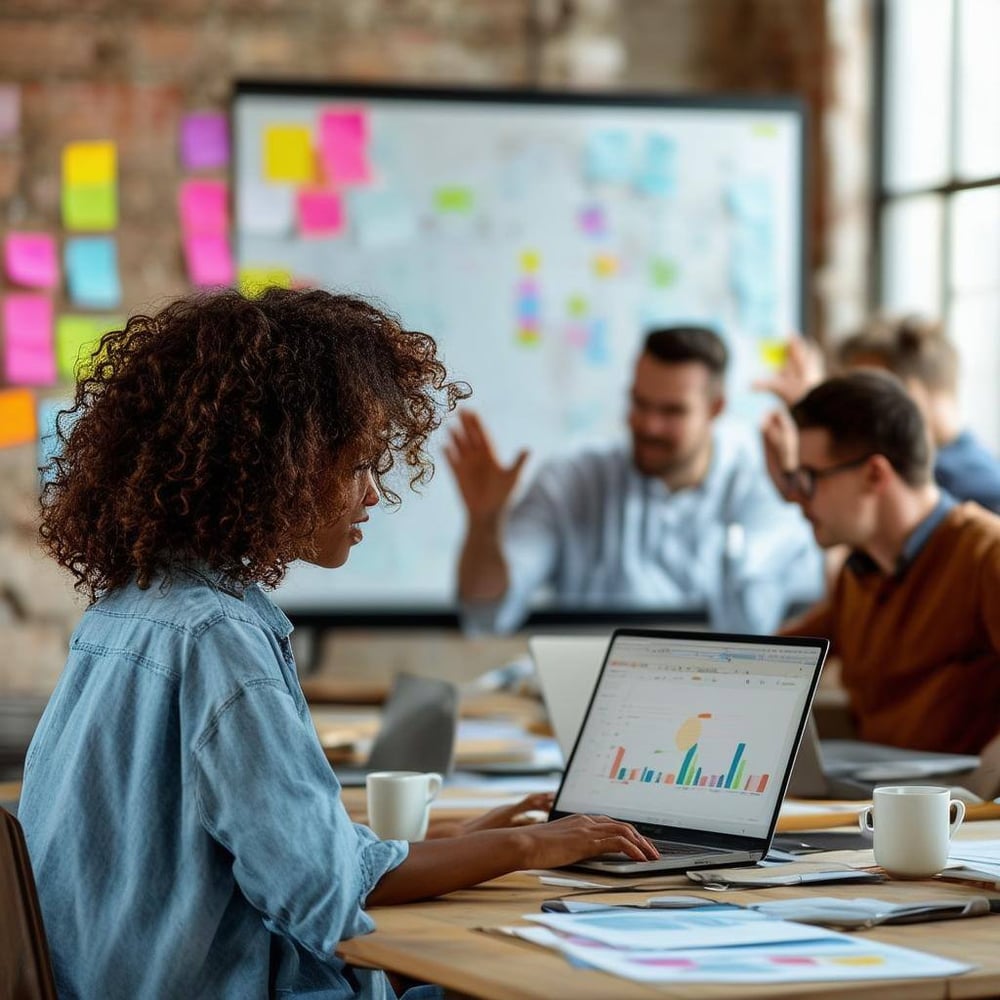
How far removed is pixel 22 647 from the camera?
4.18 meters

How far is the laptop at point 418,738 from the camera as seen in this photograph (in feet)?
7.90

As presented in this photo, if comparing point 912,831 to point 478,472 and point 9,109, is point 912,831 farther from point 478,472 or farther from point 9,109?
point 9,109

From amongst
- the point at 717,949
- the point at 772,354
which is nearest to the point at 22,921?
the point at 717,949

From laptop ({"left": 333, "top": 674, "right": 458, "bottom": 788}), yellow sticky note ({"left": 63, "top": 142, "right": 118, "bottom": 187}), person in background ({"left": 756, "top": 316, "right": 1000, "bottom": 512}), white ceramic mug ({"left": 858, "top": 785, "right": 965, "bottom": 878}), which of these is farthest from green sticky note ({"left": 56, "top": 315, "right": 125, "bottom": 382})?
white ceramic mug ({"left": 858, "top": 785, "right": 965, "bottom": 878})

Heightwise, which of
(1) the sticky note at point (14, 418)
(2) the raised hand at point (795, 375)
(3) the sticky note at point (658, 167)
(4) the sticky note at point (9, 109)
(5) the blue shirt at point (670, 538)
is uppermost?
(4) the sticky note at point (9, 109)

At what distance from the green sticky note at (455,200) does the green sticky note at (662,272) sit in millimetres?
509

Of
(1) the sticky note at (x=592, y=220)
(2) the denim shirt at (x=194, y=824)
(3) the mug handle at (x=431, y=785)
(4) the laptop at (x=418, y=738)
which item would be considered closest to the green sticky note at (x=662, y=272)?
(1) the sticky note at (x=592, y=220)

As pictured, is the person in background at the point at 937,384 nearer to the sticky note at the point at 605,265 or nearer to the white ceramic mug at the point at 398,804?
the sticky note at the point at 605,265

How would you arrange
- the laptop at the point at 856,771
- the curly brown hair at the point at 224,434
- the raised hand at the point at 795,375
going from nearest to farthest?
the curly brown hair at the point at 224,434, the laptop at the point at 856,771, the raised hand at the point at 795,375

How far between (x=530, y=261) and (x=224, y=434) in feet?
9.66

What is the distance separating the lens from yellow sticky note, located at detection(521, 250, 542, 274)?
4312mm

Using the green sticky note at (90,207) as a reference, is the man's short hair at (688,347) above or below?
below

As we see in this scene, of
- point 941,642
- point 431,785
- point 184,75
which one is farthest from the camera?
point 184,75

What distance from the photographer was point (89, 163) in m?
4.17
